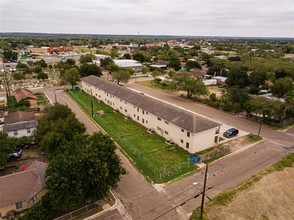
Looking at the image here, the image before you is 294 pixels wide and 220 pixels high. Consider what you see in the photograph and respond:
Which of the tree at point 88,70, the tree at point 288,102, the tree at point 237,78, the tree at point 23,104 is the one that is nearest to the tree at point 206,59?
the tree at point 237,78

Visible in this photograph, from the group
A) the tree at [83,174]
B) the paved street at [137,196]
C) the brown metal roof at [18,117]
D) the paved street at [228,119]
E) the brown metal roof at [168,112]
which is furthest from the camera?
the paved street at [228,119]

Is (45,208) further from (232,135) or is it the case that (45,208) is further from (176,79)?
(176,79)

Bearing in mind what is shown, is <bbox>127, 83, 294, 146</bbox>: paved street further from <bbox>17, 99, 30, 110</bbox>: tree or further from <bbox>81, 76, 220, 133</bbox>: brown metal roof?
<bbox>17, 99, 30, 110</bbox>: tree

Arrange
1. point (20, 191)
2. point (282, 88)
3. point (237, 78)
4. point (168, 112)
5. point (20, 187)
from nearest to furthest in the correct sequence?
point (20, 191)
point (20, 187)
point (168, 112)
point (282, 88)
point (237, 78)

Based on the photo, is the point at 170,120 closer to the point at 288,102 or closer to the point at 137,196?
the point at 137,196

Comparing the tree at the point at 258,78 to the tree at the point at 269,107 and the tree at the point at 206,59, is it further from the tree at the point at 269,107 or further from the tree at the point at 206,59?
the tree at the point at 206,59

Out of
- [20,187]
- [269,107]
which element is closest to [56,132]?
[20,187]

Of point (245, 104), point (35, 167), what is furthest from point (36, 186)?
point (245, 104)
